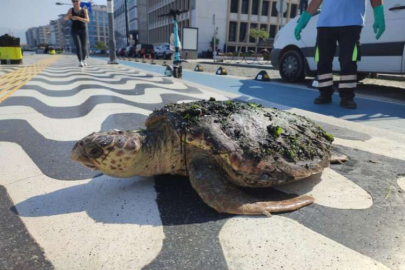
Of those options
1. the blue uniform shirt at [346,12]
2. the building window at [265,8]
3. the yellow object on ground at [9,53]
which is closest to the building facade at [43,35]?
the building window at [265,8]

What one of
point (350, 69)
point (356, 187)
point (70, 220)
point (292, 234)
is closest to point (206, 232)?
point (292, 234)

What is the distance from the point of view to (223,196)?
1.38 meters

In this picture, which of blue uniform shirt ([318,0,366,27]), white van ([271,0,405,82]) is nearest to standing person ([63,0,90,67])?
white van ([271,0,405,82])

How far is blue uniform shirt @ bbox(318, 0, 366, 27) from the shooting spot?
3.75 meters

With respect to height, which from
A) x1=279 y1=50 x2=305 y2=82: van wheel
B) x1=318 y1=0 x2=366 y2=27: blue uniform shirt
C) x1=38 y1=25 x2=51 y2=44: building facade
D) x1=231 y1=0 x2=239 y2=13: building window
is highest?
x1=38 y1=25 x2=51 y2=44: building facade

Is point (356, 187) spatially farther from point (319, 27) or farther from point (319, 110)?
point (319, 27)

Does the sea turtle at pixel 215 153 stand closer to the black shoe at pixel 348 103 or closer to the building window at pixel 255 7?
the black shoe at pixel 348 103

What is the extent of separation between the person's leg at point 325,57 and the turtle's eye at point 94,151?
393 centimetres

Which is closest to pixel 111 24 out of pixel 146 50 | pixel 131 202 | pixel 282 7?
pixel 282 7

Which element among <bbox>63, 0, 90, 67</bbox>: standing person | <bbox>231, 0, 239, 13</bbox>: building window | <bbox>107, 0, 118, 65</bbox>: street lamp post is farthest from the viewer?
<bbox>231, 0, 239, 13</bbox>: building window

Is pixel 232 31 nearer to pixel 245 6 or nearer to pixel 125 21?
pixel 245 6

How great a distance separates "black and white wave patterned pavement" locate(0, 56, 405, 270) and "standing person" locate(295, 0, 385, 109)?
2.18 m

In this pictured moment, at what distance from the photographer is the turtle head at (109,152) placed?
1.40 meters

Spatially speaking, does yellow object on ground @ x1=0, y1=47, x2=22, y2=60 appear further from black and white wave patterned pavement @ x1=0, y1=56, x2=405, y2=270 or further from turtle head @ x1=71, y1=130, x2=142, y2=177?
turtle head @ x1=71, y1=130, x2=142, y2=177
